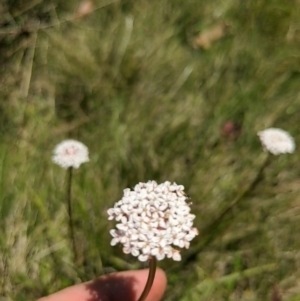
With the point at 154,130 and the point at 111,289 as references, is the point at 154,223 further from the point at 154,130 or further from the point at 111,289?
the point at 154,130

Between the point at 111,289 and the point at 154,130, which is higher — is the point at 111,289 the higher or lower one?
the lower one

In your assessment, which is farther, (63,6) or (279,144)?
(63,6)

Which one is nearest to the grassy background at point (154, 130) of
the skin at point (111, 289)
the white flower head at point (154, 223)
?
the skin at point (111, 289)

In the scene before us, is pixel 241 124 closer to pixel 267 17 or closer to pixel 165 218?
pixel 267 17

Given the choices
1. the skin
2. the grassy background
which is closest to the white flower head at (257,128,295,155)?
the grassy background

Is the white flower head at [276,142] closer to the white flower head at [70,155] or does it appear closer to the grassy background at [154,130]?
the grassy background at [154,130]

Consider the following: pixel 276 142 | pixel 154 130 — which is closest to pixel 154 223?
pixel 276 142

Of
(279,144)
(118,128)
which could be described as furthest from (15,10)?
(279,144)
